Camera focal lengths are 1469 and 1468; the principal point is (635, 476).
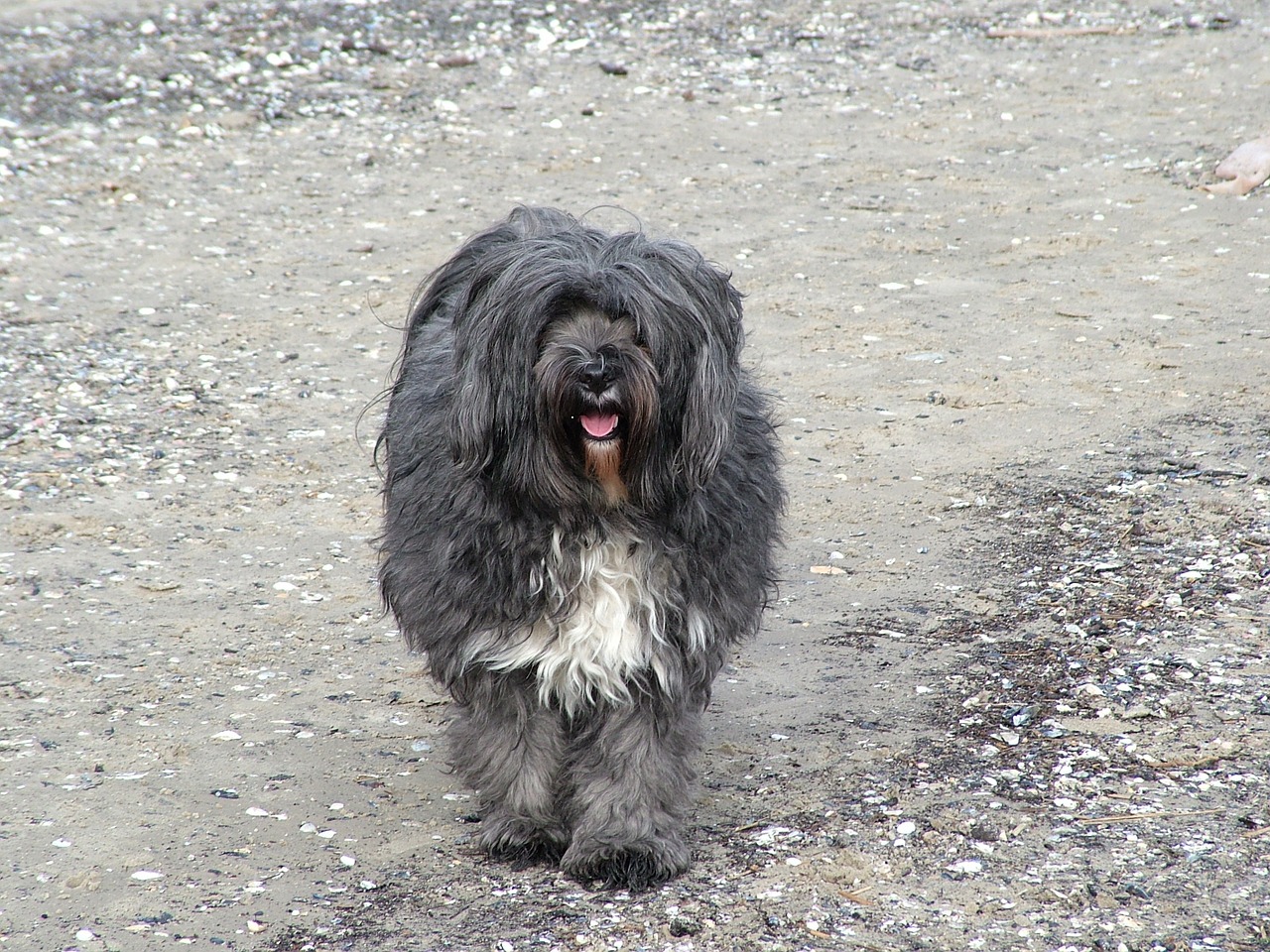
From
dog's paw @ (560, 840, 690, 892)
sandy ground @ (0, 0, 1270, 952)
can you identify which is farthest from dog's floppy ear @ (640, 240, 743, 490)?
sandy ground @ (0, 0, 1270, 952)

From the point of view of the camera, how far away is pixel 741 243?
8.42m

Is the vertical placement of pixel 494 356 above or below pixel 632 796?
above

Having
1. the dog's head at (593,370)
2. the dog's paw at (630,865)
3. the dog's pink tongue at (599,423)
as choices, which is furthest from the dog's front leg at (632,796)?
the dog's pink tongue at (599,423)

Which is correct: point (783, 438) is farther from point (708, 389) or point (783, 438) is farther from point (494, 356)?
point (494, 356)

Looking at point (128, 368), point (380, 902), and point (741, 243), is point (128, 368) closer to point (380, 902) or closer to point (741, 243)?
point (741, 243)

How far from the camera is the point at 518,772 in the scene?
3787mm

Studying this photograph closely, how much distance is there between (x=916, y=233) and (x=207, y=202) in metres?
4.35

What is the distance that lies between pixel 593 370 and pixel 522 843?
51.4 inches

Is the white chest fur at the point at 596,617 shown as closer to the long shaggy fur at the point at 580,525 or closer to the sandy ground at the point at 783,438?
the long shaggy fur at the point at 580,525

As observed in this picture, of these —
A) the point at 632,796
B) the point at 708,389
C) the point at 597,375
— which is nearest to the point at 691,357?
the point at 708,389

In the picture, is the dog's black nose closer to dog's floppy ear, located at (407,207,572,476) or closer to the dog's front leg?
dog's floppy ear, located at (407,207,572,476)

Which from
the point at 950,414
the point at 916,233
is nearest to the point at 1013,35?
the point at 916,233

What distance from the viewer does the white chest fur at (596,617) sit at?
352cm

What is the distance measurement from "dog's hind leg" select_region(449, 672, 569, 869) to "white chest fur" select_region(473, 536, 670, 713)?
0.18 m
